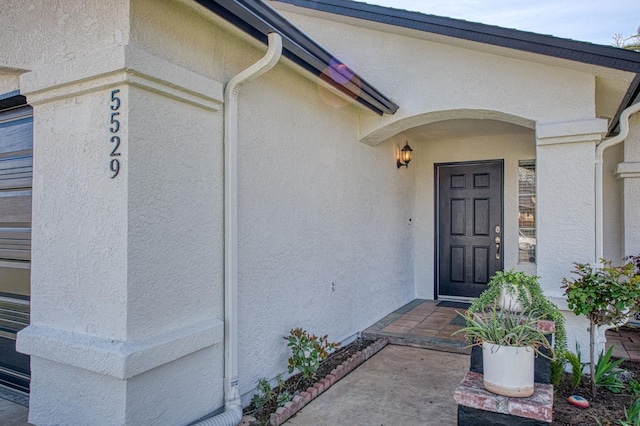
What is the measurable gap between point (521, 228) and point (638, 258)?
1.66m

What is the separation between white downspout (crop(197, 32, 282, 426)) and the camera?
124 inches

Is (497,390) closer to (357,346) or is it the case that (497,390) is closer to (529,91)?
(357,346)

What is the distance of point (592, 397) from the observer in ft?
12.3

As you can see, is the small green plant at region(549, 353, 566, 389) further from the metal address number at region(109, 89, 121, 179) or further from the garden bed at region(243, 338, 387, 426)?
the metal address number at region(109, 89, 121, 179)

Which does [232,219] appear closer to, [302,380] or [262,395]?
[262,395]

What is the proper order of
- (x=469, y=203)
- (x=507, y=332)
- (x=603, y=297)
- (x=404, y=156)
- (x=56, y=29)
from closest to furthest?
(x=507, y=332)
(x=56, y=29)
(x=603, y=297)
(x=404, y=156)
(x=469, y=203)

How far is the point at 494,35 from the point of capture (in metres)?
4.26

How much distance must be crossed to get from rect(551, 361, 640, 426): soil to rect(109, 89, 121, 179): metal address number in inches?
143

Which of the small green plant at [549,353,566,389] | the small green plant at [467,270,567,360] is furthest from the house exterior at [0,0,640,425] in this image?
the small green plant at [467,270,567,360]

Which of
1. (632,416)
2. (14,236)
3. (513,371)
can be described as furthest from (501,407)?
(14,236)

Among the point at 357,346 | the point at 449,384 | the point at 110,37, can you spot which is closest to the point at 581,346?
the point at 449,384

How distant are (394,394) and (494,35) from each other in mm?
3646

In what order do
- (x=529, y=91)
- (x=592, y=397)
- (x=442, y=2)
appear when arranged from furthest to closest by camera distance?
(x=442, y=2) < (x=529, y=91) < (x=592, y=397)

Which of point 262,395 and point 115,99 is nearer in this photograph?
point 115,99
